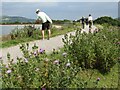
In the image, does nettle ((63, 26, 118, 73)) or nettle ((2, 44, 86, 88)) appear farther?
nettle ((63, 26, 118, 73))

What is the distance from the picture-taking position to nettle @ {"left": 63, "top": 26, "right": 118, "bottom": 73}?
351 inches

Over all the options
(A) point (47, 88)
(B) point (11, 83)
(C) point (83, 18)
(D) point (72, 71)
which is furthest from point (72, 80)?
(C) point (83, 18)

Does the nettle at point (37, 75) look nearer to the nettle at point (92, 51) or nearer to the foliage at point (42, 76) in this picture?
the foliage at point (42, 76)

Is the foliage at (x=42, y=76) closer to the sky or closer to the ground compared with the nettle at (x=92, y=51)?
closer to the sky

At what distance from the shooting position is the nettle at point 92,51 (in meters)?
8.91

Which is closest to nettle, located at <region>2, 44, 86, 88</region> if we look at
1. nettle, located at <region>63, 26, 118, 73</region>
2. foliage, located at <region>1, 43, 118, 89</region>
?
foliage, located at <region>1, 43, 118, 89</region>

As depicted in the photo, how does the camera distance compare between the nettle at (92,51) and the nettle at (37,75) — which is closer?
the nettle at (37,75)

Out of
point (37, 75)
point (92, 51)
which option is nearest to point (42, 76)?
point (37, 75)

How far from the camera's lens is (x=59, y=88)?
213 inches

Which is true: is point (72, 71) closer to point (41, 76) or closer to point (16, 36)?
point (41, 76)

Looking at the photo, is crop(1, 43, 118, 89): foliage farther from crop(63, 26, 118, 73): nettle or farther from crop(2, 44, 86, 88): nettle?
crop(63, 26, 118, 73): nettle

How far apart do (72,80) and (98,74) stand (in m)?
3.53

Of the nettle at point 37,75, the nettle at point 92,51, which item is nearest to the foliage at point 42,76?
the nettle at point 37,75

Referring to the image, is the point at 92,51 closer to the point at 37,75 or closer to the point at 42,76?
the point at 42,76
